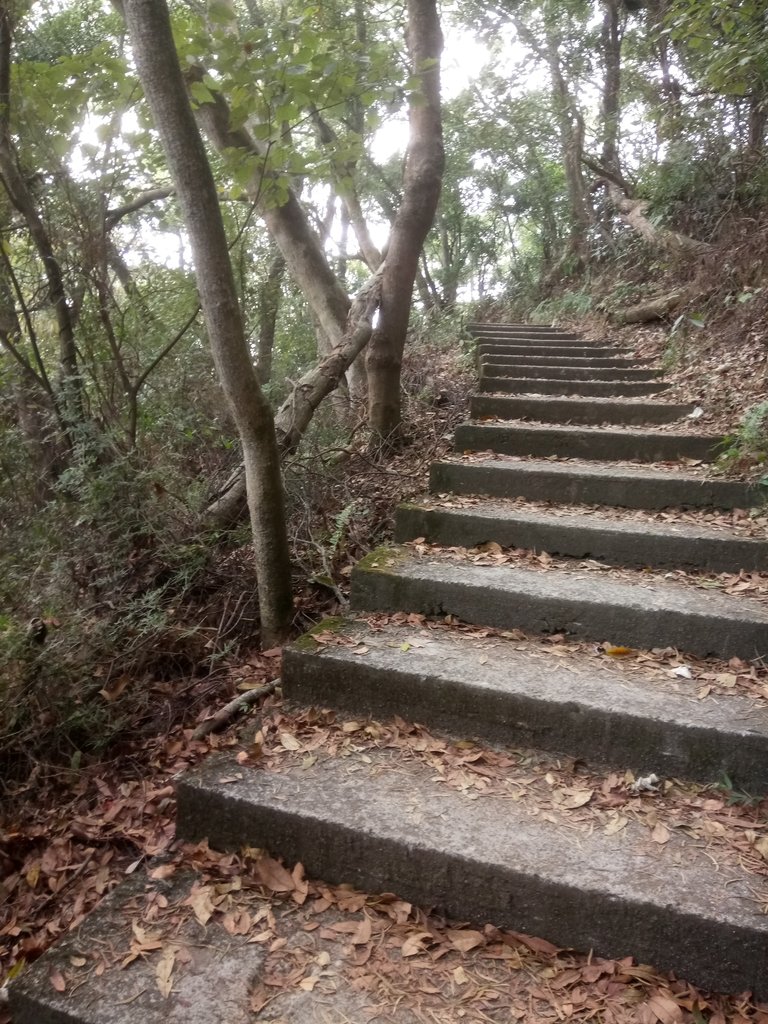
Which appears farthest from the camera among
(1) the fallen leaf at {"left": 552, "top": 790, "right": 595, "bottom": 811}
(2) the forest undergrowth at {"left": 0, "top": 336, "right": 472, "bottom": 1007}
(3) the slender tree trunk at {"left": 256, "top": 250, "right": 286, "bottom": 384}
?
(3) the slender tree trunk at {"left": 256, "top": 250, "right": 286, "bottom": 384}

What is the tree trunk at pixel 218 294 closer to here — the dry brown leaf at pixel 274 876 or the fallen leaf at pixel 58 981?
the dry brown leaf at pixel 274 876

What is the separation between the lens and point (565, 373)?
626 centimetres

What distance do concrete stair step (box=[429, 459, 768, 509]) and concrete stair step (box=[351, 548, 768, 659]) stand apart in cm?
77

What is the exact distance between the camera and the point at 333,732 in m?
2.69

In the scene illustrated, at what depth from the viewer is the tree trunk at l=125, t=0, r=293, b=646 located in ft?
8.81

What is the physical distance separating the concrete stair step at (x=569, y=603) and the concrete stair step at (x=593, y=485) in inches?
30.4

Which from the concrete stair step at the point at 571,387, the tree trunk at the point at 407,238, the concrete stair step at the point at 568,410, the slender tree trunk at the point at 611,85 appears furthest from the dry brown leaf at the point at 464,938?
the slender tree trunk at the point at 611,85

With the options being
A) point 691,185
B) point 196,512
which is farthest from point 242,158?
point 691,185

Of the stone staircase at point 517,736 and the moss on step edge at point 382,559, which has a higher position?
the moss on step edge at point 382,559

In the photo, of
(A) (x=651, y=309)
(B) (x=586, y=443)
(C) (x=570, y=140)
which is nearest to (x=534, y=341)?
(A) (x=651, y=309)

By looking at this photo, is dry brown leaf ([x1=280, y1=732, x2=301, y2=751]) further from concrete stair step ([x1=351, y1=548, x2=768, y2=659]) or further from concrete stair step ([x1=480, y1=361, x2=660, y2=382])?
concrete stair step ([x1=480, y1=361, x2=660, y2=382])

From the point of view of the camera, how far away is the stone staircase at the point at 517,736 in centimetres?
188

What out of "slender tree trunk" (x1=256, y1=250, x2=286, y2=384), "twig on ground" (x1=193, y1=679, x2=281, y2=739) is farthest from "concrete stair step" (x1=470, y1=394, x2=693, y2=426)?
"twig on ground" (x1=193, y1=679, x2=281, y2=739)

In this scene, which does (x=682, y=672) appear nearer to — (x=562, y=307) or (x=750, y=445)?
(x=750, y=445)
